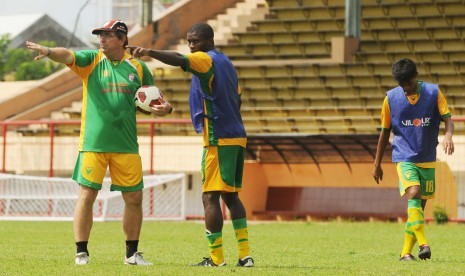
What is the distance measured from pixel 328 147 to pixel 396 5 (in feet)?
21.7

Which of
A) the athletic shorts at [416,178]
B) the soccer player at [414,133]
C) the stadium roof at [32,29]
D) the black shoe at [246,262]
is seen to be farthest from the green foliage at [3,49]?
the black shoe at [246,262]

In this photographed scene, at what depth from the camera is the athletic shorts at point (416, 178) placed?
477 inches

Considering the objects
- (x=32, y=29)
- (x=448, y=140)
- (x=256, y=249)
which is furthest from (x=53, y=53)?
(x=32, y=29)

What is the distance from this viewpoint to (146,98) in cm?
1114

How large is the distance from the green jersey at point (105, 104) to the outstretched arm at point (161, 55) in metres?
0.85

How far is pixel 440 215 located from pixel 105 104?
39.3 ft

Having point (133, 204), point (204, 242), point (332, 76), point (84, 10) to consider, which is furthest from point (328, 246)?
point (84, 10)

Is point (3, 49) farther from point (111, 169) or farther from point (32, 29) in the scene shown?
point (111, 169)

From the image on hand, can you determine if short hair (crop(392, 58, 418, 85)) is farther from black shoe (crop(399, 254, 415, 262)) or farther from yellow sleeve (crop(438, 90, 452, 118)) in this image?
black shoe (crop(399, 254, 415, 262))

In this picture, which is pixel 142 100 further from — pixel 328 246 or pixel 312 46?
pixel 312 46

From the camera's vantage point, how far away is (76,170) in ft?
37.1

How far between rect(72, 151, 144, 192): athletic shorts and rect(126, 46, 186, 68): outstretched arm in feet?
3.73

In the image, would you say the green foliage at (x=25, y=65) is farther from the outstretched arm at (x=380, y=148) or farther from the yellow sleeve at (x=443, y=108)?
the yellow sleeve at (x=443, y=108)

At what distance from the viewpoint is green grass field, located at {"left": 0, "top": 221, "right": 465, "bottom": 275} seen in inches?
420
